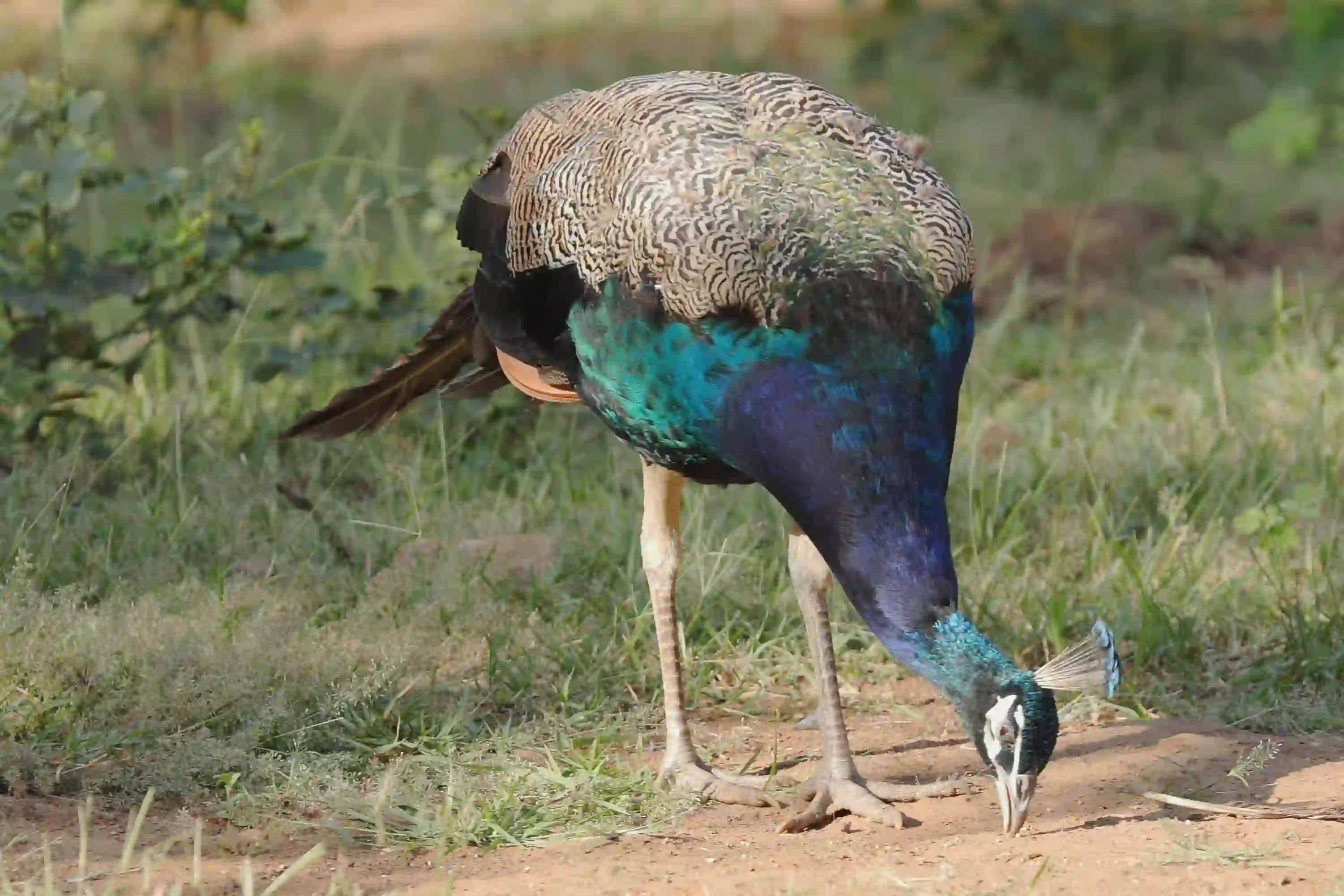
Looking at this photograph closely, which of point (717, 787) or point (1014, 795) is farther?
point (717, 787)

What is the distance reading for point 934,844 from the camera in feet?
11.1

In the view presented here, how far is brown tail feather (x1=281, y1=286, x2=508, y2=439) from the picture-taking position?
448cm

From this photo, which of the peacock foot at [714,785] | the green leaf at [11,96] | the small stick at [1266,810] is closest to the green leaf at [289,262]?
the green leaf at [11,96]

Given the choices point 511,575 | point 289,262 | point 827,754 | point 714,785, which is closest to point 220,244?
point 289,262

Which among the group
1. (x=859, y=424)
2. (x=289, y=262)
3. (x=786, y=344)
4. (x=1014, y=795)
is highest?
(x=786, y=344)

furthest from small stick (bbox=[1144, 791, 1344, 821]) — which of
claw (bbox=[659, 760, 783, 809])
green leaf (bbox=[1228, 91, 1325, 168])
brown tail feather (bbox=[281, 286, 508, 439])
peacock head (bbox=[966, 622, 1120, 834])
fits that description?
green leaf (bbox=[1228, 91, 1325, 168])

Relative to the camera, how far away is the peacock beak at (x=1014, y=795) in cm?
321

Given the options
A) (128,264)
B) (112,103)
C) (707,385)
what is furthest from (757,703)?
(112,103)

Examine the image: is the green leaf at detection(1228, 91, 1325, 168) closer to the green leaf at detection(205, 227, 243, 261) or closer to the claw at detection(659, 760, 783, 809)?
the green leaf at detection(205, 227, 243, 261)

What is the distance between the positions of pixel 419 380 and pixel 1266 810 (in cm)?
220

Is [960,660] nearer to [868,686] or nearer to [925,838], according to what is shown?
[925,838]

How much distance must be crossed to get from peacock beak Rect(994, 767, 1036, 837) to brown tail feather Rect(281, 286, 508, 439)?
167cm

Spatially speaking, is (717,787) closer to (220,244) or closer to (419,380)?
(419,380)

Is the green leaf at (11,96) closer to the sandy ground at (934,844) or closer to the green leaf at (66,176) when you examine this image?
the green leaf at (66,176)
